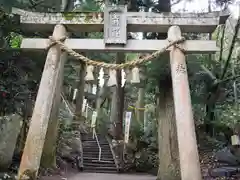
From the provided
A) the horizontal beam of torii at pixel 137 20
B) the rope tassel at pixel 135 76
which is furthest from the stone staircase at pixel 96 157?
the horizontal beam of torii at pixel 137 20

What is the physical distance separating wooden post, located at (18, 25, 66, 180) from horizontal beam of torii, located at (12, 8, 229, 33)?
0.26 meters

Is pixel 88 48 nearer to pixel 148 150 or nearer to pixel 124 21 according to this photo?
pixel 124 21

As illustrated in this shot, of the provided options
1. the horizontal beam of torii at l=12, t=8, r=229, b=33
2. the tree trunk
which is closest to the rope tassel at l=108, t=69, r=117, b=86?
the horizontal beam of torii at l=12, t=8, r=229, b=33

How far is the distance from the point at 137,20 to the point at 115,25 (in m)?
0.48

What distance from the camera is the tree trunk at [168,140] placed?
634 centimetres

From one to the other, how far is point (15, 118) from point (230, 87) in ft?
27.6

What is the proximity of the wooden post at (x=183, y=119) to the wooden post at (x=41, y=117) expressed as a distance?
7.55ft

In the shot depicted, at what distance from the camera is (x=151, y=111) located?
17.8 m

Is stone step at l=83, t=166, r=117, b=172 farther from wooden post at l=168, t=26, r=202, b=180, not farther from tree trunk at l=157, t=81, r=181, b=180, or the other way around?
wooden post at l=168, t=26, r=202, b=180

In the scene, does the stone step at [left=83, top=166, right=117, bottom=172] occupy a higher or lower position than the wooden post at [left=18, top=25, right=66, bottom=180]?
lower

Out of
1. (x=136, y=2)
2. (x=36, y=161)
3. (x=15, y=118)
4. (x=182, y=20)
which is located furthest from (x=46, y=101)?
(x=136, y=2)

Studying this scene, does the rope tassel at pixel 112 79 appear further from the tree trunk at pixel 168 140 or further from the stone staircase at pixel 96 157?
the stone staircase at pixel 96 157

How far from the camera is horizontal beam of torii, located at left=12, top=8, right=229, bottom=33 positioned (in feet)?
18.3

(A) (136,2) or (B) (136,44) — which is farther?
(A) (136,2)
